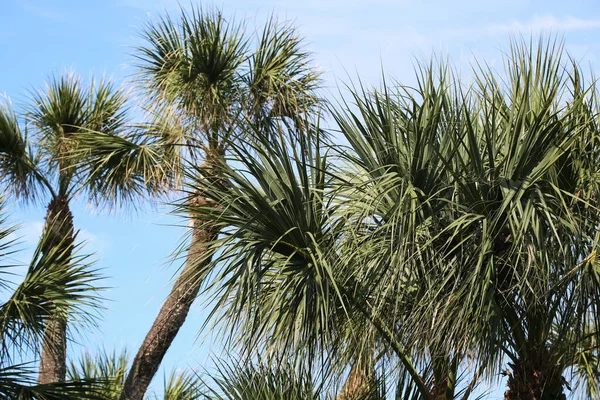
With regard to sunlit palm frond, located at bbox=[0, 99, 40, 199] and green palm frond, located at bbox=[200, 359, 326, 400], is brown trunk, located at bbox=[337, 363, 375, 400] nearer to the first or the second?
green palm frond, located at bbox=[200, 359, 326, 400]

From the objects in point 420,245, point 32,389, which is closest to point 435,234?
point 420,245

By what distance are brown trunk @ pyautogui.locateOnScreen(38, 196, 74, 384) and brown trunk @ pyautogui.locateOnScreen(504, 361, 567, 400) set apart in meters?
5.07

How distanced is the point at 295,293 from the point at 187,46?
20.1ft

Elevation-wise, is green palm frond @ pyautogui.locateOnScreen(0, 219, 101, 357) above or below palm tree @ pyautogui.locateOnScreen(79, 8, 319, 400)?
below

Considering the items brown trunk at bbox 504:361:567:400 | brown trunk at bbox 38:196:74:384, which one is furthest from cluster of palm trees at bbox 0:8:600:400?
brown trunk at bbox 38:196:74:384

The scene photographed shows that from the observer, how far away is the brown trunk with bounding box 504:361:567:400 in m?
6.45

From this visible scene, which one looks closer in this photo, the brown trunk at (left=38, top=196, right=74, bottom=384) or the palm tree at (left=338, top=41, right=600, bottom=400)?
the palm tree at (left=338, top=41, right=600, bottom=400)

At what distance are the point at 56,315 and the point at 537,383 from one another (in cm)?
539

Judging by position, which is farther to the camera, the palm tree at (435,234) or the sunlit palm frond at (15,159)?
the sunlit palm frond at (15,159)

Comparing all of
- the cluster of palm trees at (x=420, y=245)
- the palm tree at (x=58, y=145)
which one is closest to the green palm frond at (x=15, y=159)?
the palm tree at (x=58, y=145)

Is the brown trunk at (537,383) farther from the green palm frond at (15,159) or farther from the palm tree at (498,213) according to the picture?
the green palm frond at (15,159)

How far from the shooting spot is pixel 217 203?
6898 mm

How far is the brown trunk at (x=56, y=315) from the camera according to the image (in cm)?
980

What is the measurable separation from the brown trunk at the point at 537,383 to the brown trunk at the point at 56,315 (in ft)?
16.6
